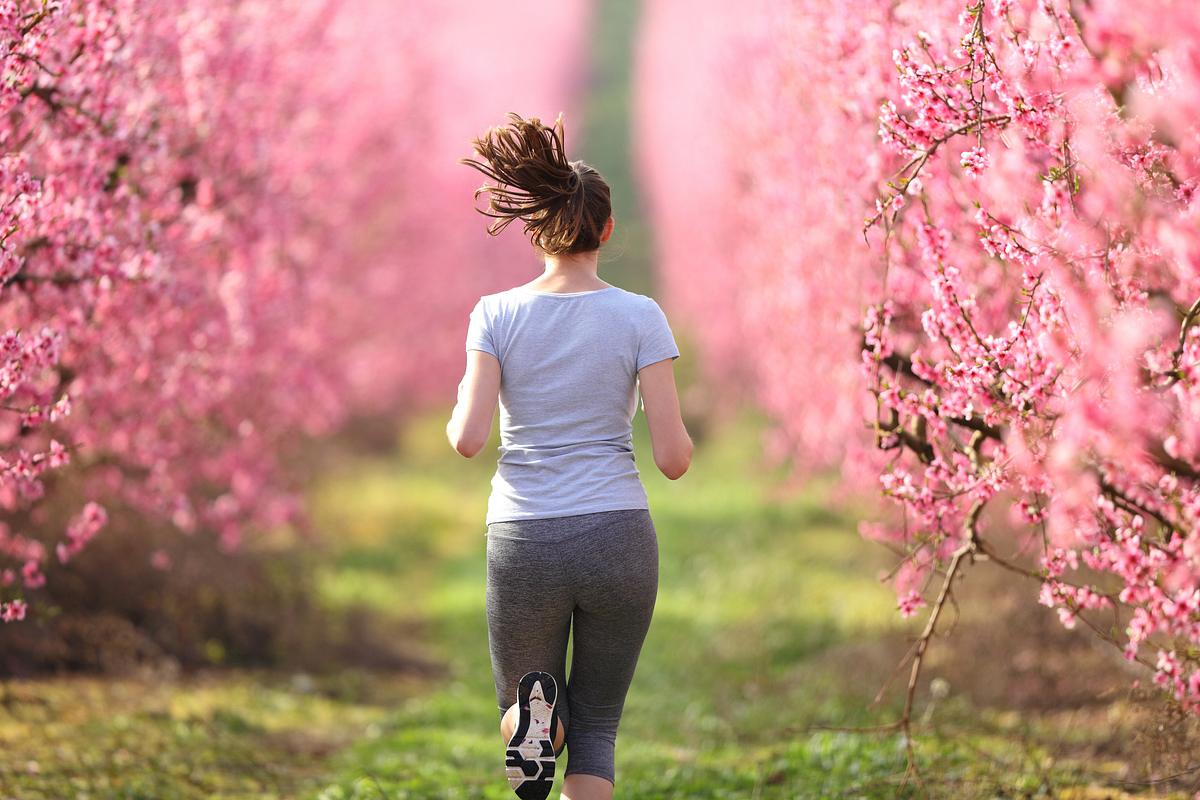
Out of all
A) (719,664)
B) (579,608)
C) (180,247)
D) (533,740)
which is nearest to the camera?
(533,740)

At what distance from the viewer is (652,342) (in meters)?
3.75

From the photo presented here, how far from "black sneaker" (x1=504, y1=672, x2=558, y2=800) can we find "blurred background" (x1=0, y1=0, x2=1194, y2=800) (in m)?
1.27

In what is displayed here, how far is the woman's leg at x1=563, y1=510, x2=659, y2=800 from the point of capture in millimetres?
3619

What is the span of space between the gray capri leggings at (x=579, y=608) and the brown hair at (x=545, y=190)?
89 cm

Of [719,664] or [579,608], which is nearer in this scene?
[579,608]

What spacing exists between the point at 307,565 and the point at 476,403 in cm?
806

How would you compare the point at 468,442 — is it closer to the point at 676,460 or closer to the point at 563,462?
the point at 563,462

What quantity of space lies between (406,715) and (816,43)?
4.89 metres

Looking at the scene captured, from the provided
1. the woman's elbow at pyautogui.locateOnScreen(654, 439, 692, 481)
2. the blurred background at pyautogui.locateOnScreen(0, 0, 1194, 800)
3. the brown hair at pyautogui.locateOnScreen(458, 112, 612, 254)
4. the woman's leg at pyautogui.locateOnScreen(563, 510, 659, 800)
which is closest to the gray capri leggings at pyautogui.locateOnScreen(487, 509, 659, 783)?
the woman's leg at pyautogui.locateOnScreen(563, 510, 659, 800)

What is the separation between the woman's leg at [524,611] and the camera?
11.9 ft

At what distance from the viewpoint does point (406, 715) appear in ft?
25.7

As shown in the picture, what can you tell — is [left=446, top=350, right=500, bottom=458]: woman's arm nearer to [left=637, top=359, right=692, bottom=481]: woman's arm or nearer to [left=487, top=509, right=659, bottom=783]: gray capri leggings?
[left=487, top=509, right=659, bottom=783]: gray capri leggings

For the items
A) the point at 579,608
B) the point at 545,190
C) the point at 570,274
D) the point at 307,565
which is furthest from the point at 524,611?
the point at 307,565

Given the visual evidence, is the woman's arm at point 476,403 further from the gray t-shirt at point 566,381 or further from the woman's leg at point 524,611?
the woman's leg at point 524,611
